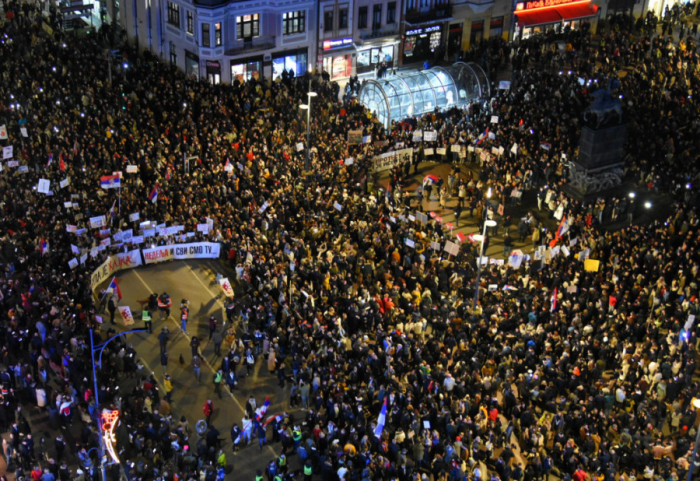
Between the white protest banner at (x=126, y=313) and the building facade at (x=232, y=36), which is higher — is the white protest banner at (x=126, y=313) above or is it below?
below

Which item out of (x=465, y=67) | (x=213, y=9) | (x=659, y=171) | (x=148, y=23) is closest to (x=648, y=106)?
(x=659, y=171)

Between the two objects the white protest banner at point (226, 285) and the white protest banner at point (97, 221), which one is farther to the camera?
the white protest banner at point (97, 221)

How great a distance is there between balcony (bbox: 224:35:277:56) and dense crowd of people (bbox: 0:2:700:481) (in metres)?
2.66

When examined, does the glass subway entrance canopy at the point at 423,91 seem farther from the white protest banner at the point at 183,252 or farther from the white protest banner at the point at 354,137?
the white protest banner at the point at 183,252

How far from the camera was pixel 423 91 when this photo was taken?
170ft

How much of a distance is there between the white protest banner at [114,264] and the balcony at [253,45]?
65.6ft

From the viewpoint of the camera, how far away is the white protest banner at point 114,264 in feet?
122

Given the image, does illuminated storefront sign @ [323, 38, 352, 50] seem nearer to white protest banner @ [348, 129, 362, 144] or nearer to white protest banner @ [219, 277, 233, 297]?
white protest banner @ [348, 129, 362, 144]

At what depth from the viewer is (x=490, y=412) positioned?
2939 cm

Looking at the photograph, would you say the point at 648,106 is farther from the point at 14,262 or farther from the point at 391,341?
the point at 14,262

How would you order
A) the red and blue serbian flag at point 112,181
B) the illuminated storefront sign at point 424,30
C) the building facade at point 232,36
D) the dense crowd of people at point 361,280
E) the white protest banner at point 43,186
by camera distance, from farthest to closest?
the illuminated storefront sign at point 424,30 → the building facade at point 232,36 → the red and blue serbian flag at point 112,181 → the white protest banner at point 43,186 → the dense crowd of people at point 361,280

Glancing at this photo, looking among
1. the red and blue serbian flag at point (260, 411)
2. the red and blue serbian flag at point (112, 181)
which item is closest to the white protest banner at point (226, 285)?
the red and blue serbian flag at point (112, 181)

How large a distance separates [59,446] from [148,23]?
3637cm

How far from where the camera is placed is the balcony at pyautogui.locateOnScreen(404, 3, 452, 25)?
60.3 m
